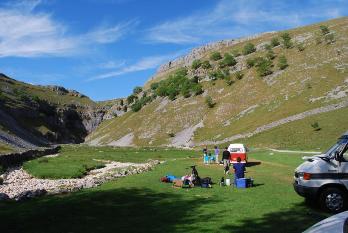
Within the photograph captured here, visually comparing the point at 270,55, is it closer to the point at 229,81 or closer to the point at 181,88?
the point at 229,81

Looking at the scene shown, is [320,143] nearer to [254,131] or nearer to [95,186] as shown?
[254,131]

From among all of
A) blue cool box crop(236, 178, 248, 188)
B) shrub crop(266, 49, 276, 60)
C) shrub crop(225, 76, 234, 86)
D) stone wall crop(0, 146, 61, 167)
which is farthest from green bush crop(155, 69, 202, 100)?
blue cool box crop(236, 178, 248, 188)

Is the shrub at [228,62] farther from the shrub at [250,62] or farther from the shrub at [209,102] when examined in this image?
the shrub at [209,102]

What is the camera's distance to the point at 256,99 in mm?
135625

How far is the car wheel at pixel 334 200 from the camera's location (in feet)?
63.4

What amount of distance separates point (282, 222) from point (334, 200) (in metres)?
3.12

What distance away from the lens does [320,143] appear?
253 ft

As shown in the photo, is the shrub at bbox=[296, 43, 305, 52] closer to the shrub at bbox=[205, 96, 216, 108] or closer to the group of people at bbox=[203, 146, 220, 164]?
the shrub at bbox=[205, 96, 216, 108]

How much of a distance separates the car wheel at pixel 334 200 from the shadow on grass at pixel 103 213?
5.98 metres

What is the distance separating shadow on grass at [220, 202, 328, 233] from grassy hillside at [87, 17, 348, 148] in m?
60.3

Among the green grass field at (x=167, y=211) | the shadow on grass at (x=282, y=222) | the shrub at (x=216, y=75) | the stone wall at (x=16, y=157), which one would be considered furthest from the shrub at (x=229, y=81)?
the shadow on grass at (x=282, y=222)

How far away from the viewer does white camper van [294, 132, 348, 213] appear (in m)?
19.3

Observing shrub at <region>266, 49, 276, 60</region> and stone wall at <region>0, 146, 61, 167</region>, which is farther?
shrub at <region>266, 49, 276, 60</region>

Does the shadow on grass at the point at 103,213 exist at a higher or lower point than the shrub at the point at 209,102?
lower
